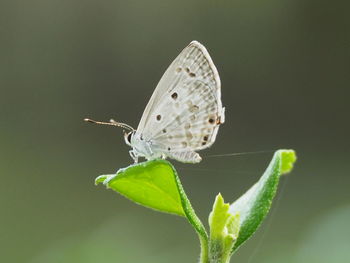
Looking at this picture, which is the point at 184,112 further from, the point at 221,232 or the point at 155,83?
the point at 155,83

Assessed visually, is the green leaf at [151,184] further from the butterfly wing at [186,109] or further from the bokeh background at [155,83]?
the bokeh background at [155,83]

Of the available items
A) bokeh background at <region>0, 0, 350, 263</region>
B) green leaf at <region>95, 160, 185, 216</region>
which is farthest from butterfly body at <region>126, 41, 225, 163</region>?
bokeh background at <region>0, 0, 350, 263</region>

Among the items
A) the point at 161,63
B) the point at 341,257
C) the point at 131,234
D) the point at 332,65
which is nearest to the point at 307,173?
the point at 332,65

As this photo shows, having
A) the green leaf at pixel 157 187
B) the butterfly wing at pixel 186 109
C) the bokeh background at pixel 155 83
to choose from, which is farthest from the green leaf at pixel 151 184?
the bokeh background at pixel 155 83

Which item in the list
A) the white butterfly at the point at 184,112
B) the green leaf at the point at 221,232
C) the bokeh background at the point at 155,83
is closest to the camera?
the green leaf at the point at 221,232

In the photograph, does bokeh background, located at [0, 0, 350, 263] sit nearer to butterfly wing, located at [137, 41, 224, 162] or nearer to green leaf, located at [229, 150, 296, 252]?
butterfly wing, located at [137, 41, 224, 162]

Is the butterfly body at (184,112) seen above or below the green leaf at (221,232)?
above

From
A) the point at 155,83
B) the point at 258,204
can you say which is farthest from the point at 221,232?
the point at 155,83
